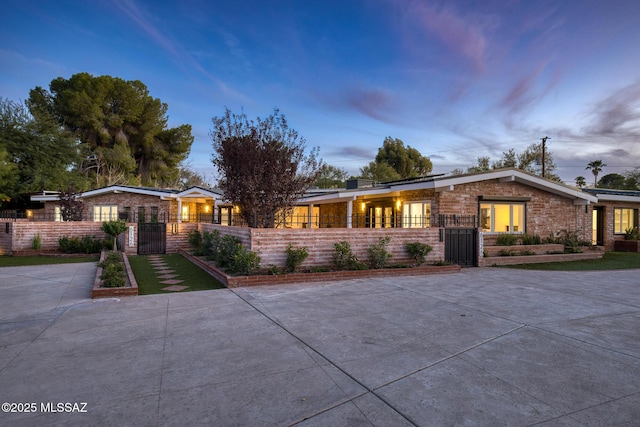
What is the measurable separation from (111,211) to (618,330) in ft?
84.5

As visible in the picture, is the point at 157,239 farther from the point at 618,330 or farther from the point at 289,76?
the point at 618,330

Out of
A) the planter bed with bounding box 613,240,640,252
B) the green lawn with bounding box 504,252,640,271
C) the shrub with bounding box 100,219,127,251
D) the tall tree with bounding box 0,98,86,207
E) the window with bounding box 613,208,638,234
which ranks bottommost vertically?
the green lawn with bounding box 504,252,640,271

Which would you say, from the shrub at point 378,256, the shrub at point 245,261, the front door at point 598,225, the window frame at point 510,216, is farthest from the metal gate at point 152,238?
the front door at point 598,225

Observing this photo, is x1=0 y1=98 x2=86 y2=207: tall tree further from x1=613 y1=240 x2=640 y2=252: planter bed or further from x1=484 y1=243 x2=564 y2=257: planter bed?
x1=613 y1=240 x2=640 y2=252: planter bed

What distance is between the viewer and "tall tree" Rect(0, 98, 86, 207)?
21.7 m

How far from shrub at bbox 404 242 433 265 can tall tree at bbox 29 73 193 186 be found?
93.3 feet

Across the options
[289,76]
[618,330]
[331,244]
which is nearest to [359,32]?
[289,76]

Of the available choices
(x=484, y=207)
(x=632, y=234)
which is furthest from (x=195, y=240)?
(x=632, y=234)

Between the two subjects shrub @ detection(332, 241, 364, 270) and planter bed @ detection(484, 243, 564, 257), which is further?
planter bed @ detection(484, 243, 564, 257)

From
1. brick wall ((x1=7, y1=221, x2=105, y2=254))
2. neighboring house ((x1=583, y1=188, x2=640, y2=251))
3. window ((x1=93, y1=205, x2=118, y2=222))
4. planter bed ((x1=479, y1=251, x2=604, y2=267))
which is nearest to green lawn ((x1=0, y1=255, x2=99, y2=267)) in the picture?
brick wall ((x1=7, y1=221, x2=105, y2=254))

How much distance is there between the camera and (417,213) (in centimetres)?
1521

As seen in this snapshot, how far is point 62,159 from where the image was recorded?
23750 millimetres

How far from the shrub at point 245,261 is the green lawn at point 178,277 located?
59 cm

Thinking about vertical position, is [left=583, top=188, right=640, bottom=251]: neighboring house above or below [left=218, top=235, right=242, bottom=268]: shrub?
above
